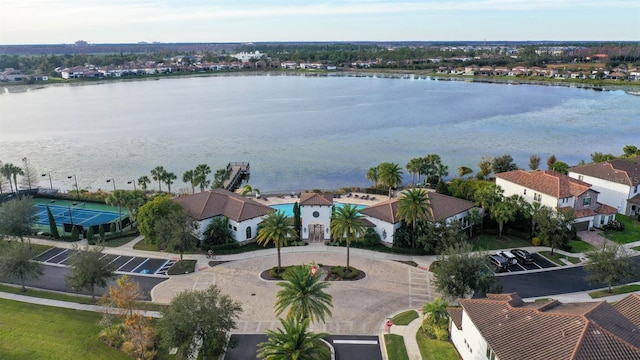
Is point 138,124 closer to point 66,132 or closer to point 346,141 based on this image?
point 66,132

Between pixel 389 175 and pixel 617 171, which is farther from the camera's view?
pixel 389 175

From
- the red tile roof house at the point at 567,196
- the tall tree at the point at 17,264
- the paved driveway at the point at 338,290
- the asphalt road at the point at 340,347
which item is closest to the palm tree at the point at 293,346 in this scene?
the asphalt road at the point at 340,347

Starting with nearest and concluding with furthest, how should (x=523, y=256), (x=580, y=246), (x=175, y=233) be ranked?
1. (x=175, y=233)
2. (x=523, y=256)
3. (x=580, y=246)

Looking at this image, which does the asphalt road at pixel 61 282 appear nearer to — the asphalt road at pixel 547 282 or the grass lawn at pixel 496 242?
the asphalt road at pixel 547 282

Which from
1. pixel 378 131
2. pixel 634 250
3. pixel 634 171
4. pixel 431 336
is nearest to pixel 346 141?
pixel 378 131

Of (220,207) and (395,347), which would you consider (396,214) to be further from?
(220,207)

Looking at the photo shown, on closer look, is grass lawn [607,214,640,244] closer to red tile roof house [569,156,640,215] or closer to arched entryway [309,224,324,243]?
red tile roof house [569,156,640,215]

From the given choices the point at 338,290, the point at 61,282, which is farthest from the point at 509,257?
the point at 61,282

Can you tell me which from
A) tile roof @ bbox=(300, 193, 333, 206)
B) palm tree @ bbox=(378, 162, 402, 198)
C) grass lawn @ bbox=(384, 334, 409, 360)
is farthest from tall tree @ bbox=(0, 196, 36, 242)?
palm tree @ bbox=(378, 162, 402, 198)
